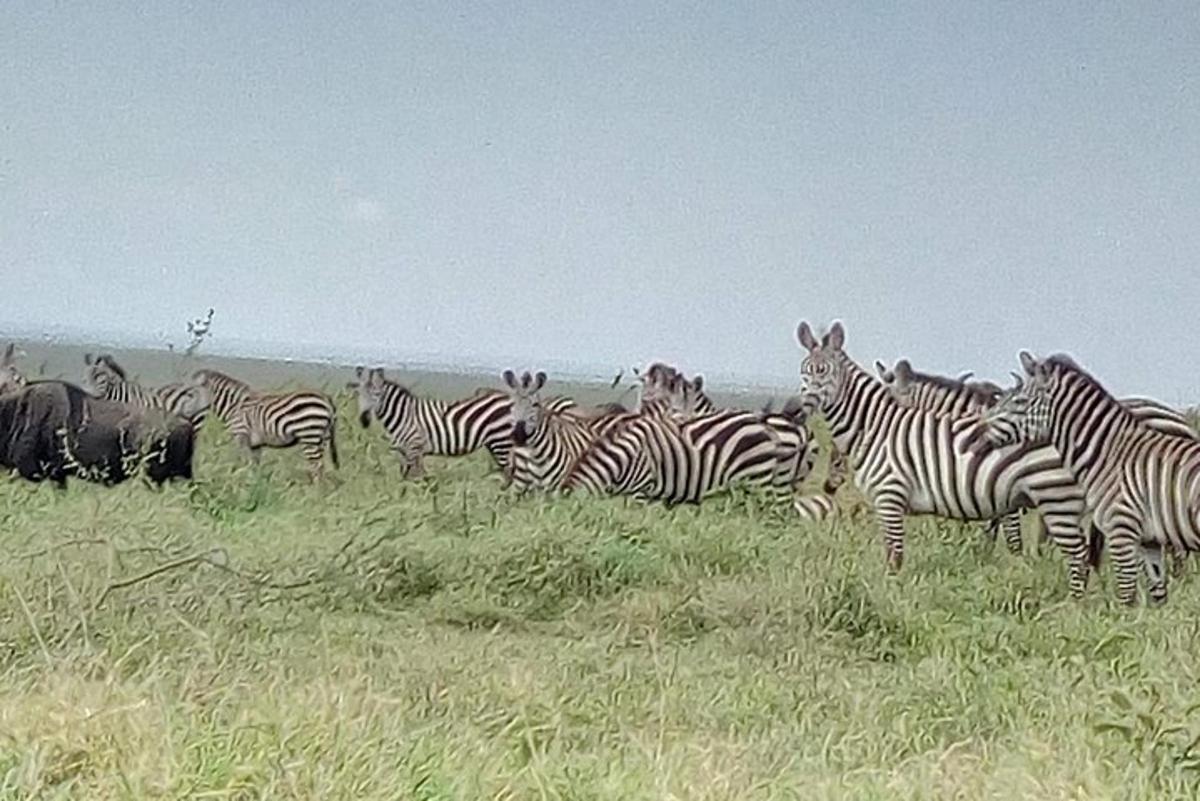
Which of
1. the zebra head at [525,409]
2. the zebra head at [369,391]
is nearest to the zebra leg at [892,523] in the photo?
the zebra head at [525,409]

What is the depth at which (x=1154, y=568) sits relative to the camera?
4332 mm

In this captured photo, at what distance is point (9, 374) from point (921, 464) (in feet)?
14.3

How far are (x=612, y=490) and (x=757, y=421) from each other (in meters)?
0.89

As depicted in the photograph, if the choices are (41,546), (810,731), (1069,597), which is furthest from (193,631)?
(1069,597)

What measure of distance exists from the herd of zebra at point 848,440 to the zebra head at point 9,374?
0.06 feet

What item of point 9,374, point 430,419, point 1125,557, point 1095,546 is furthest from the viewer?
point 430,419

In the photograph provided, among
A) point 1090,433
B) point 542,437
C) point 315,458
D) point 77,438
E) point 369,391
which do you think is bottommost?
point 315,458

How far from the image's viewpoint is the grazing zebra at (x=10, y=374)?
654 centimetres

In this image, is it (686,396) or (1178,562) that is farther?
(686,396)

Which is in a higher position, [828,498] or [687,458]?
[687,458]

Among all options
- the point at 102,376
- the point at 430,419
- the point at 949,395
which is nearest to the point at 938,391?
the point at 949,395

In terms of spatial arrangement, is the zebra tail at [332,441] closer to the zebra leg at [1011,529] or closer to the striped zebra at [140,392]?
the striped zebra at [140,392]

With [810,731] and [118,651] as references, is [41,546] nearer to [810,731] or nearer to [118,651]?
[118,651]

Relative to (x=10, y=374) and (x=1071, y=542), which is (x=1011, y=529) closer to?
(x=1071, y=542)
